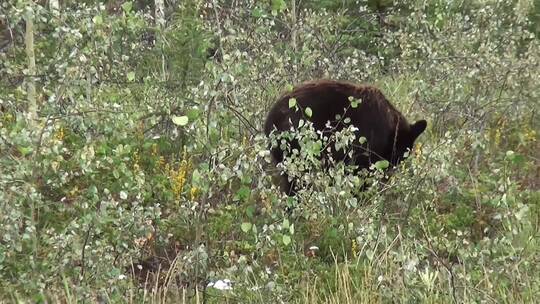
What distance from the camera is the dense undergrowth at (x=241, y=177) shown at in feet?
14.0

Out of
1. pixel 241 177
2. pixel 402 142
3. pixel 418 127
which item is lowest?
pixel 402 142

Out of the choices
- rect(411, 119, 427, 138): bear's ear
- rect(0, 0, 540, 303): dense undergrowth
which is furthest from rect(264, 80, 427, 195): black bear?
rect(0, 0, 540, 303): dense undergrowth

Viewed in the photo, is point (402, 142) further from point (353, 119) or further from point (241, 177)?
point (241, 177)

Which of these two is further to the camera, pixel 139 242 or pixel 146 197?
pixel 146 197

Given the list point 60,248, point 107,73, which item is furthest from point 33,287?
point 107,73

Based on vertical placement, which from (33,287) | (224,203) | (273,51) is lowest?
(224,203)

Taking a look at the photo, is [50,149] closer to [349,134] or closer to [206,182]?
[206,182]

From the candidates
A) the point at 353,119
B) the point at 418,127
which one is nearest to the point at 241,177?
the point at 353,119

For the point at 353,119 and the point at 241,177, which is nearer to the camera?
the point at 241,177

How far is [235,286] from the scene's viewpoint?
186 inches

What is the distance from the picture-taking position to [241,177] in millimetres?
3887

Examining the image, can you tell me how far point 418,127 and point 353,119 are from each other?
61 cm

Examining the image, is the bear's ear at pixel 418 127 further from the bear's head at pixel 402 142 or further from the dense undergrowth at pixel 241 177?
the dense undergrowth at pixel 241 177

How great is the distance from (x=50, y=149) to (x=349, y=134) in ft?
5.34
